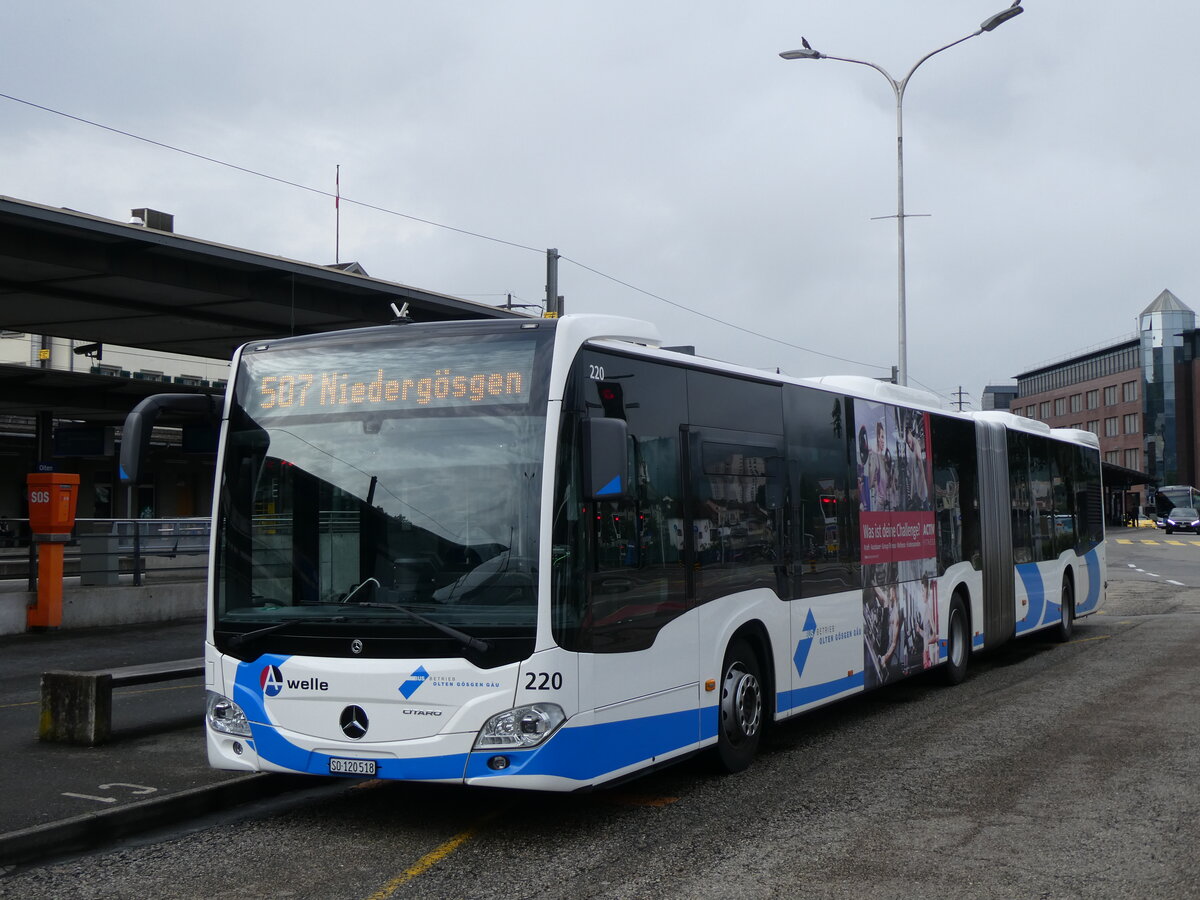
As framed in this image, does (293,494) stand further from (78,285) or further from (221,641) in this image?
(78,285)

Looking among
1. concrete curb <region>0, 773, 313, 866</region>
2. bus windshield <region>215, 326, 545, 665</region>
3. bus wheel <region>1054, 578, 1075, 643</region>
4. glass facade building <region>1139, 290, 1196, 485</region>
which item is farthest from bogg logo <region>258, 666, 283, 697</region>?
glass facade building <region>1139, 290, 1196, 485</region>

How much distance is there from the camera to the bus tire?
13.2 metres

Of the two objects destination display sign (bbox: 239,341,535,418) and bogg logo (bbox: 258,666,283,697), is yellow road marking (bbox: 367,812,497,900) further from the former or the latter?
destination display sign (bbox: 239,341,535,418)

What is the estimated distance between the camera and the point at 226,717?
7.35 meters

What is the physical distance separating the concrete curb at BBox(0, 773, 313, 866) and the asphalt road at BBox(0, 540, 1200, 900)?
0.57 feet

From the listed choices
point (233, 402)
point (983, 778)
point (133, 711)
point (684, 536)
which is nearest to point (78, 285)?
point (133, 711)

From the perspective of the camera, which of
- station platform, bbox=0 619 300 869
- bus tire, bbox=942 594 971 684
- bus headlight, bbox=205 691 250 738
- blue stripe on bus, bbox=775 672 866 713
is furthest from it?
bus tire, bbox=942 594 971 684

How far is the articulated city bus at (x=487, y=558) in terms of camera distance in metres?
6.73

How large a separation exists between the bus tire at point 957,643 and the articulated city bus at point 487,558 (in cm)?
469

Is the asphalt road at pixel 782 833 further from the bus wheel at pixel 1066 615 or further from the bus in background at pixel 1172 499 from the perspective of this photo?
the bus in background at pixel 1172 499

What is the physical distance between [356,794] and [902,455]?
627 centimetres

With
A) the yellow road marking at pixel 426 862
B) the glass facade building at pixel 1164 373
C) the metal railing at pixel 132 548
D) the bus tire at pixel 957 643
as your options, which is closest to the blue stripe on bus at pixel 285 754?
the yellow road marking at pixel 426 862

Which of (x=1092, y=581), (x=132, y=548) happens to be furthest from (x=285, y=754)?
(x=1092, y=581)

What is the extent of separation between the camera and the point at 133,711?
447 inches
